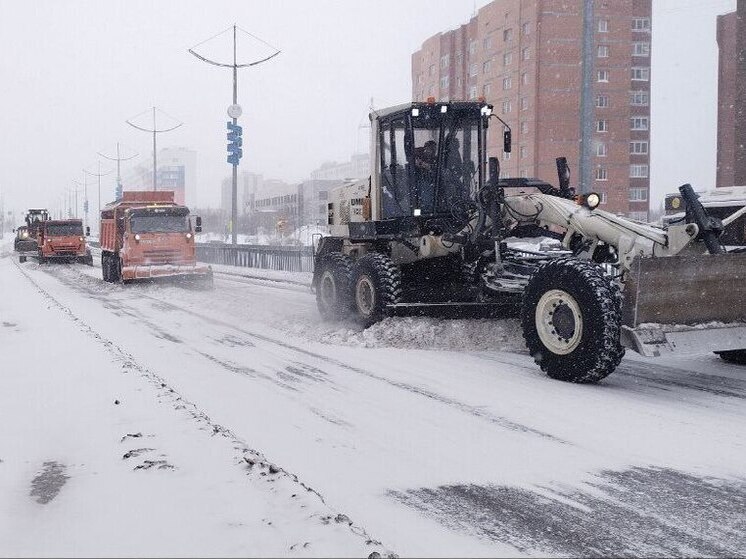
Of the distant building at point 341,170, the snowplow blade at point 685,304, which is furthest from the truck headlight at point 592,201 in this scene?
the distant building at point 341,170

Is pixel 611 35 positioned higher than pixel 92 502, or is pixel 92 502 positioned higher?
pixel 611 35

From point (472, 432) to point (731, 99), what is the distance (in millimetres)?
63827

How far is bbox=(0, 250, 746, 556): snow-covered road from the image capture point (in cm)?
352

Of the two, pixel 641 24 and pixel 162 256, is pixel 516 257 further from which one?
pixel 641 24

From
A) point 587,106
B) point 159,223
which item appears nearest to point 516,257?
point 587,106

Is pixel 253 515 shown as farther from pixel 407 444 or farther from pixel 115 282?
pixel 115 282

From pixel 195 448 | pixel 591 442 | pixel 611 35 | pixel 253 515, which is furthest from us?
pixel 611 35

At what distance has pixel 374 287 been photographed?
9641 mm

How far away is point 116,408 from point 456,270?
5315 millimetres

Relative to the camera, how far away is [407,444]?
4.82 meters

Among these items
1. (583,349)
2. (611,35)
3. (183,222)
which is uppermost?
(611,35)

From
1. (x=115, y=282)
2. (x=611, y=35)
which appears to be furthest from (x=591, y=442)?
(x=611, y=35)

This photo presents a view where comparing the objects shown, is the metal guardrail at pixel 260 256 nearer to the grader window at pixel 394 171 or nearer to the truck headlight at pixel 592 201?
the grader window at pixel 394 171

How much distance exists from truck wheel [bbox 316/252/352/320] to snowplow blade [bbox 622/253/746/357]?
16.2ft
